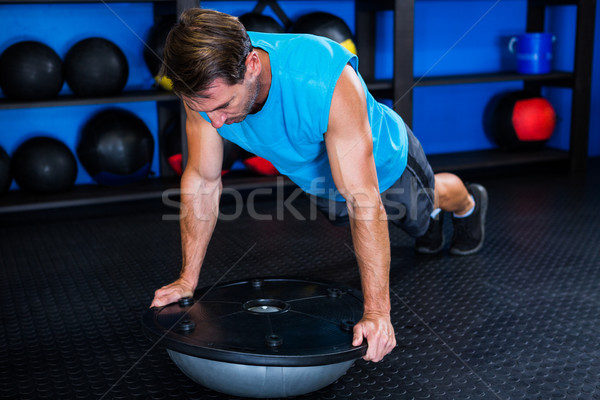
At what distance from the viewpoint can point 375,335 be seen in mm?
1149

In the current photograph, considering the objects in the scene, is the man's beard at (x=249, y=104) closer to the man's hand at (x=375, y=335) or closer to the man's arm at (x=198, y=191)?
the man's arm at (x=198, y=191)

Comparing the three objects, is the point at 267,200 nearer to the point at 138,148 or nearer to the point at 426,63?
the point at 138,148

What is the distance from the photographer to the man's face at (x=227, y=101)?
1147mm

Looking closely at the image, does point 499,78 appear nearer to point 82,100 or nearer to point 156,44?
point 156,44

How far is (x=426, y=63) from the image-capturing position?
10.9 ft

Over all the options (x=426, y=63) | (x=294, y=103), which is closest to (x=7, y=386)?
(x=294, y=103)

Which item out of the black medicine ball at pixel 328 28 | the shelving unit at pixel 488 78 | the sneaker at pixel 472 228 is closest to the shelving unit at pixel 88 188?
the black medicine ball at pixel 328 28

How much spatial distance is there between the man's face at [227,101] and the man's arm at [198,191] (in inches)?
8.9

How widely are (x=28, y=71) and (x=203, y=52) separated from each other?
1648mm

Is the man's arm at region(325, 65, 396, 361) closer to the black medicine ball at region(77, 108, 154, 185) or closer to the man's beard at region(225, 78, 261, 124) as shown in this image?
the man's beard at region(225, 78, 261, 124)

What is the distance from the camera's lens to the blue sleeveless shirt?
121 centimetres

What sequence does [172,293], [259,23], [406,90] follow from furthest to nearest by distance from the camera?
[406,90], [259,23], [172,293]

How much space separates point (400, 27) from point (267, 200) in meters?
1.01

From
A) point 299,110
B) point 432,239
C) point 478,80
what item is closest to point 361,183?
point 299,110
